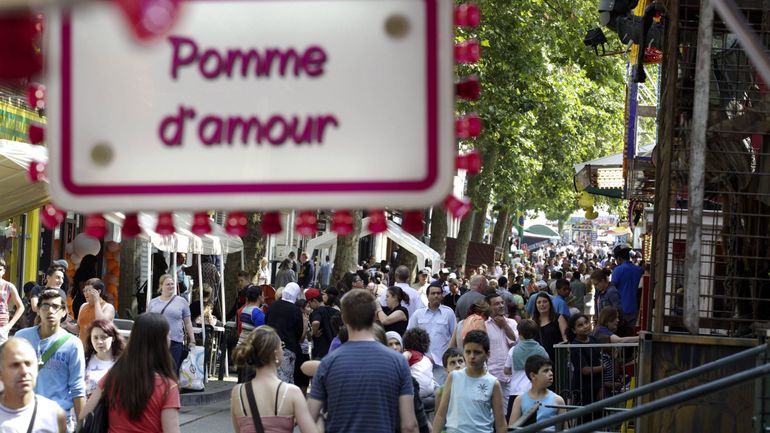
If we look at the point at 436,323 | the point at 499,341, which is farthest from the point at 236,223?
the point at 436,323

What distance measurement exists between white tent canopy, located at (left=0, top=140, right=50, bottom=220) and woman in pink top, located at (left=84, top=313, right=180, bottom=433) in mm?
4925

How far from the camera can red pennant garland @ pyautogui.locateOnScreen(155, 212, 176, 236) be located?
2008 millimetres

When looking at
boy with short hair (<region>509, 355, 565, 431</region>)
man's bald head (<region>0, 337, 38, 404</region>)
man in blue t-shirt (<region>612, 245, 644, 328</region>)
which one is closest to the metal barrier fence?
boy with short hair (<region>509, 355, 565, 431</region>)

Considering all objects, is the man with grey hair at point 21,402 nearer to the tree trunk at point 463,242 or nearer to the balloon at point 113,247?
the balloon at point 113,247

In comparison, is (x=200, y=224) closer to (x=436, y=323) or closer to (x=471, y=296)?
(x=436, y=323)

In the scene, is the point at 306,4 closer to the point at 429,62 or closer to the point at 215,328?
the point at 429,62

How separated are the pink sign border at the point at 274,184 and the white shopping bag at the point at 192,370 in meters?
14.9

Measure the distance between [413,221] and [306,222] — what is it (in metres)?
0.17

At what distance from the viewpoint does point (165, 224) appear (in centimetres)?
203

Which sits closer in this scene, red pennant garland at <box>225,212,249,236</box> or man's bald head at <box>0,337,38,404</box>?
red pennant garland at <box>225,212,249,236</box>

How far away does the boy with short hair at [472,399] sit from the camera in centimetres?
845

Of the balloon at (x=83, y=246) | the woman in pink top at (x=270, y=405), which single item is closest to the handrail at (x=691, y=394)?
the woman in pink top at (x=270, y=405)

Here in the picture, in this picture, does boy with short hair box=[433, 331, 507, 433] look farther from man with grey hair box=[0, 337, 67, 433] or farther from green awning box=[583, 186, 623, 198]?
green awning box=[583, 186, 623, 198]

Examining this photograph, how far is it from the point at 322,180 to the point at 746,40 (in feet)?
3.05
